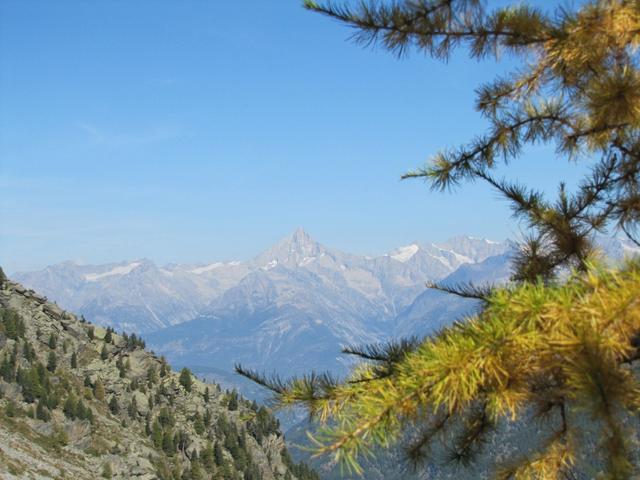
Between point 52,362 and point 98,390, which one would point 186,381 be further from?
point 52,362

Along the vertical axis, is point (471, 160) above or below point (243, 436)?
below

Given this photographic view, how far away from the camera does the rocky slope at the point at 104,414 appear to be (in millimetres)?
137125

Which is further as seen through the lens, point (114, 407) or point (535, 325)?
point (114, 407)

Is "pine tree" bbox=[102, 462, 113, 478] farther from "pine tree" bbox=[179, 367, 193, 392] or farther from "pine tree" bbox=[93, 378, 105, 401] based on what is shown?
"pine tree" bbox=[179, 367, 193, 392]

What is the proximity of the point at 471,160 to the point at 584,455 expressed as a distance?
424cm

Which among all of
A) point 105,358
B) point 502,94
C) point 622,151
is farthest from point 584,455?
point 105,358

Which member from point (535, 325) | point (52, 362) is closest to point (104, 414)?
point (52, 362)

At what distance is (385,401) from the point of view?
13.9 ft

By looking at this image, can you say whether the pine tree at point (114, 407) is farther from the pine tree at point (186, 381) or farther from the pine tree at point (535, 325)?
the pine tree at point (535, 325)

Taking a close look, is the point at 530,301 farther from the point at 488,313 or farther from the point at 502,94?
the point at 502,94

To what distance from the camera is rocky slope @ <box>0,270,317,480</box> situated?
137m

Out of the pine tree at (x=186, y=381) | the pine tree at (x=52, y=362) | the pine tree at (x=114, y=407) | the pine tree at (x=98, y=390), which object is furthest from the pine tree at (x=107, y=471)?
the pine tree at (x=186, y=381)

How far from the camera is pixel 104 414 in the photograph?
164 meters

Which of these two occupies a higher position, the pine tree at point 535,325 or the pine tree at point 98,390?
the pine tree at point 98,390
